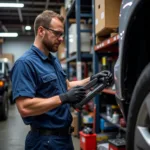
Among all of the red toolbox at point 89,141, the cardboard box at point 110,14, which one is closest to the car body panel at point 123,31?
the cardboard box at point 110,14

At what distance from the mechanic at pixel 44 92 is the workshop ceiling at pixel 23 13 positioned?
9721mm

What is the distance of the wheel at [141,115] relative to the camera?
134 centimetres

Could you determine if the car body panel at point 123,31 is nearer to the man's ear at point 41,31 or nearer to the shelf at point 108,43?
the man's ear at point 41,31

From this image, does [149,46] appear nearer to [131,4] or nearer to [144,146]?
[131,4]

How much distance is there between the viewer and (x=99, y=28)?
4.06 m

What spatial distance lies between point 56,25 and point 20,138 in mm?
4032

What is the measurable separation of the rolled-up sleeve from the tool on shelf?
391mm

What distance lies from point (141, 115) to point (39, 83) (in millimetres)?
1123

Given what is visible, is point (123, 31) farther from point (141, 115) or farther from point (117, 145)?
point (117, 145)

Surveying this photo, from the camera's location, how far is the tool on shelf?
A: 220cm

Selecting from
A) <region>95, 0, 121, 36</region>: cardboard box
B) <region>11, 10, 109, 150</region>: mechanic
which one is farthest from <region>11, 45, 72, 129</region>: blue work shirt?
<region>95, 0, 121, 36</region>: cardboard box

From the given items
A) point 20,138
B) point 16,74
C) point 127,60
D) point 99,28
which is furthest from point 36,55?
point 20,138

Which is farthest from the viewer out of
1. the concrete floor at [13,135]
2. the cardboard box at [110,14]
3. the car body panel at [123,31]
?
the concrete floor at [13,135]

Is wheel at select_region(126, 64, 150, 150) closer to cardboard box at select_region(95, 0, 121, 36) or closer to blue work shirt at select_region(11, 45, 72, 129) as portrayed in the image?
blue work shirt at select_region(11, 45, 72, 129)
